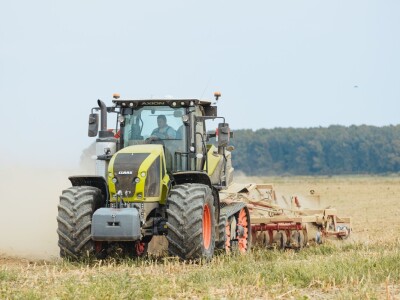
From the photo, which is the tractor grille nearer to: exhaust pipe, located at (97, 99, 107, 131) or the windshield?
the windshield

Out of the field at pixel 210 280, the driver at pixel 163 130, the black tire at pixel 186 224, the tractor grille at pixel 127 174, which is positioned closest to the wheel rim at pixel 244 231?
the field at pixel 210 280

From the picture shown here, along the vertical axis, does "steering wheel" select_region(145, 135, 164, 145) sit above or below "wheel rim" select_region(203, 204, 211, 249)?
above

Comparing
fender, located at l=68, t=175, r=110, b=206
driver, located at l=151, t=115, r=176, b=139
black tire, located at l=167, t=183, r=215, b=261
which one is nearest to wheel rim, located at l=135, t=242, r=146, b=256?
fender, located at l=68, t=175, r=110, b=206

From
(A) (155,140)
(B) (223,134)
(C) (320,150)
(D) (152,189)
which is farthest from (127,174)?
(C) (320,150)

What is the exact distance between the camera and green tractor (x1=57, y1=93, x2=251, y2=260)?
12703mm

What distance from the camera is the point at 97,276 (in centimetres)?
1044

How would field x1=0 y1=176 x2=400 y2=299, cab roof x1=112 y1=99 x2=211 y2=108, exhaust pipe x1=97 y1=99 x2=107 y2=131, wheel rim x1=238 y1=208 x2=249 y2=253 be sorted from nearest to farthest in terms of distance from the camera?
field x1=0 y1=176 x2=400 y2=299 → exhaust pipe x1=97 y1=99 x2=107 y2=131 → cab roof x1=112 y1=99 x2=211 y2=108 → wheel rim x1=238 y1=208 x2=249 y2=253

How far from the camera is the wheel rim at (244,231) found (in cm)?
1536

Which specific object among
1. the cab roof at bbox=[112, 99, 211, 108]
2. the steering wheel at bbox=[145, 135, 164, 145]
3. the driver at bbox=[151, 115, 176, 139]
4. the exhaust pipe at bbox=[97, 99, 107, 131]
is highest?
the cab roof at bbox=[112, 99, 211, 108]

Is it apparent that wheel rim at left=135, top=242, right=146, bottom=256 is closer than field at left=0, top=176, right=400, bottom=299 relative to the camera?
No

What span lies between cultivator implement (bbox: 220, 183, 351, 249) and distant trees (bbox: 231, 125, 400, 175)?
280 ft

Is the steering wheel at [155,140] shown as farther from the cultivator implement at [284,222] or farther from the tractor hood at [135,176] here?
the cultivator implement at [284,222]

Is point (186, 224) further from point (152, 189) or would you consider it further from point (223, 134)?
point (223, 134)

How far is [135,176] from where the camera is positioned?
512 inches
